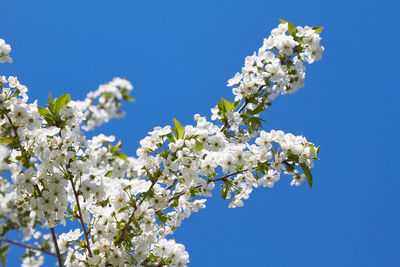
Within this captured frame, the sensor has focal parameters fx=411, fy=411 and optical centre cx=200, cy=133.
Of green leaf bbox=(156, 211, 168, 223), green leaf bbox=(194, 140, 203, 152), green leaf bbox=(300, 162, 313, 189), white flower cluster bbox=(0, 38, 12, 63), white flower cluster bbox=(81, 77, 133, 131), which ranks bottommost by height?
white flower cluster bbox=(81, 77, 133, 131)

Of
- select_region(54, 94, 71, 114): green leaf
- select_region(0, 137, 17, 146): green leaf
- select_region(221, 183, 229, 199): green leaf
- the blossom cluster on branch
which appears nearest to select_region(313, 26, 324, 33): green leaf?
the blossom cluster on branch

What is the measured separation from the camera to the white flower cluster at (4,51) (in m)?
3.93

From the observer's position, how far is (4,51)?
3.94m

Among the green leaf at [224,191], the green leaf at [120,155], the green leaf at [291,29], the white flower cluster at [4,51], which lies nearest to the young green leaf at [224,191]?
the green leaf at [224,191]

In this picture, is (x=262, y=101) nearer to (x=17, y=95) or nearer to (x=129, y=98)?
(x=129, y=98)

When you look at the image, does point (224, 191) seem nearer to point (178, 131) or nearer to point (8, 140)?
point (178, 131)

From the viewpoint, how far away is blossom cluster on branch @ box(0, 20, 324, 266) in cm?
341

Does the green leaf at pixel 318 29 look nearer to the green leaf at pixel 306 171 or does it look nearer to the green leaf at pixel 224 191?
the green leaf at pixel 306 171

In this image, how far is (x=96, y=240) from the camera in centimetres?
366

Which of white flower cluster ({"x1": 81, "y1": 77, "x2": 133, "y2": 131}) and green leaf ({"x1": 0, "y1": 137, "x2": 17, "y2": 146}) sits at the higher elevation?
green leaf ({"x1": 0, "y1": 137, "x2": 17, "y2": 146})

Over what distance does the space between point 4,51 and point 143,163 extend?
177 centimetres

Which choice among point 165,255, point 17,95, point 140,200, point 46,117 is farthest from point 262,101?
point 17,95

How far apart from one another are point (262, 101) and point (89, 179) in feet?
5.58

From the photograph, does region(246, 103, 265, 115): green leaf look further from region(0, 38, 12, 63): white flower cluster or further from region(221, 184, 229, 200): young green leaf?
region(0, 38, 12, 63): white flower cluster
